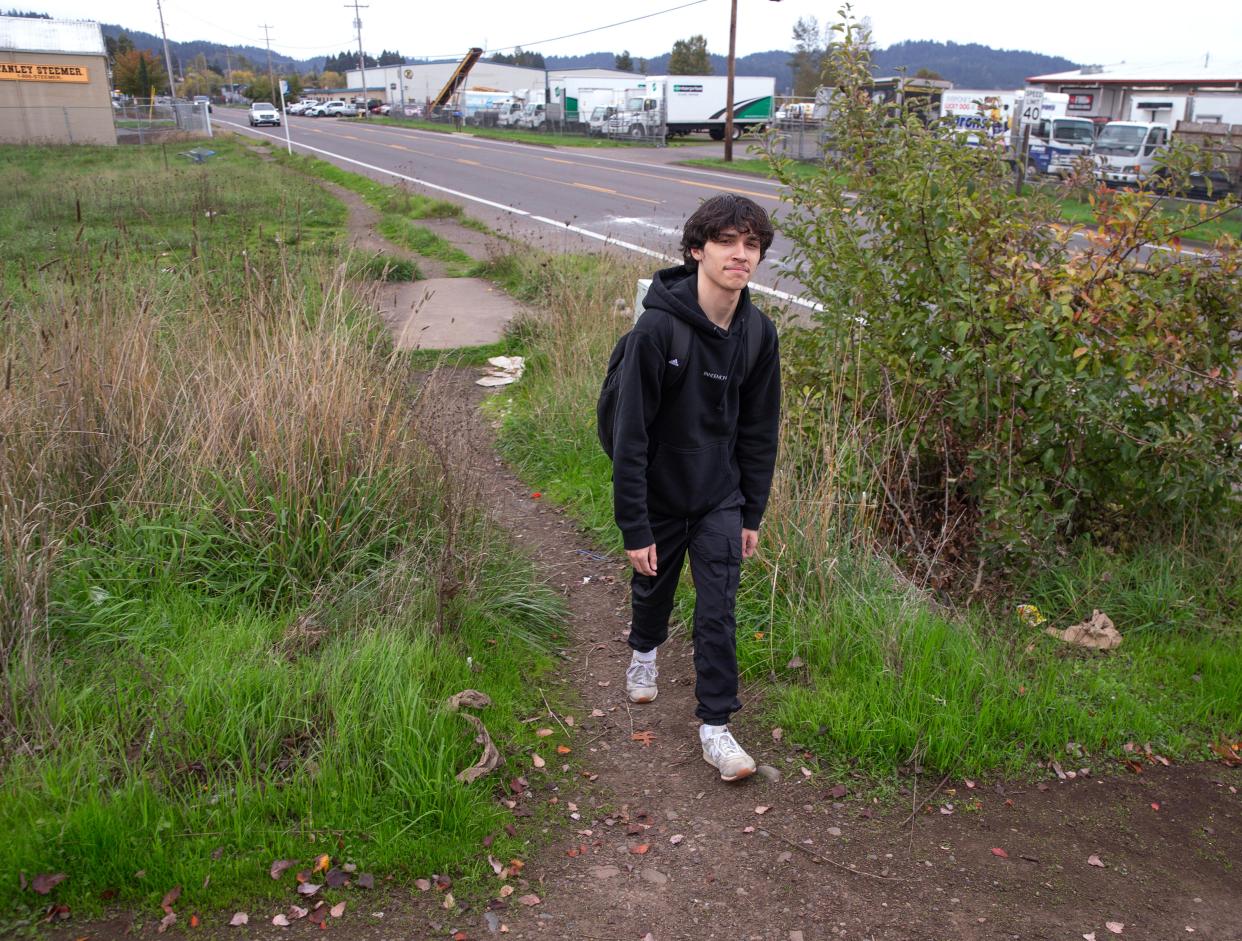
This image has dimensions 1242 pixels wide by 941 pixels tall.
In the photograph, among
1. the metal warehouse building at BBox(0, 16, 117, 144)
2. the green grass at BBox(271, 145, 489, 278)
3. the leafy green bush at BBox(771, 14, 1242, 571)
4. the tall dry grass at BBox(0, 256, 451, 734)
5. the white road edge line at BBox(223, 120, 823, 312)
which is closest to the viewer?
the tall dry grass at BBox(0, 256, 451, 734)

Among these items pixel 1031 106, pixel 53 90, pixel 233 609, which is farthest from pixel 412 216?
pixel 53 90

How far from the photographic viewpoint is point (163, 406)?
459 centimetres

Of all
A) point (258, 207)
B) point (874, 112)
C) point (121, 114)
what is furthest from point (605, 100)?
point (874, 112)

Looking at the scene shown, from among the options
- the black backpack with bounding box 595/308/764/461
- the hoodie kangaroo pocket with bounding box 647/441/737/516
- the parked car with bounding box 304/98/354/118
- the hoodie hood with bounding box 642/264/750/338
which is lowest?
the parked car with bounding box 304/98/354/118

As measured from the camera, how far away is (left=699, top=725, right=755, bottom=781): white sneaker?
3416 mm

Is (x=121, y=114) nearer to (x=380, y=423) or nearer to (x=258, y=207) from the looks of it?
(x=258, y=207)

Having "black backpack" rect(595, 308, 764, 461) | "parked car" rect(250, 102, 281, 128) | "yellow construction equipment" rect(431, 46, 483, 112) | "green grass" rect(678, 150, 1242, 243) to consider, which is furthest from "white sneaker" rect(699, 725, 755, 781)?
"yellow construction equipment" rect(431, 46, 483, 112)

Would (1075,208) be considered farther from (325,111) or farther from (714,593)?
(325,111)

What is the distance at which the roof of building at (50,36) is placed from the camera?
43.5 m

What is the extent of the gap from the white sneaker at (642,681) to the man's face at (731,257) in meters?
1.49

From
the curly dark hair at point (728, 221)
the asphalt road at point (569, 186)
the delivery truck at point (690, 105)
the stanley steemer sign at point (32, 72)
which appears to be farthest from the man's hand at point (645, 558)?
the stanley steemer sign at point (32, 72)

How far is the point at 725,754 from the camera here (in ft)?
11.3

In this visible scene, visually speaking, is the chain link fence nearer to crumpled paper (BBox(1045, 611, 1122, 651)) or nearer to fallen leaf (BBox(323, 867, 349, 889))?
crumpled paper (BBox(1045, 611, 1122, 651))

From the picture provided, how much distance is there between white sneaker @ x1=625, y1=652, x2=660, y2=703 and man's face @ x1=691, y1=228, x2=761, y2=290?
1.49m
